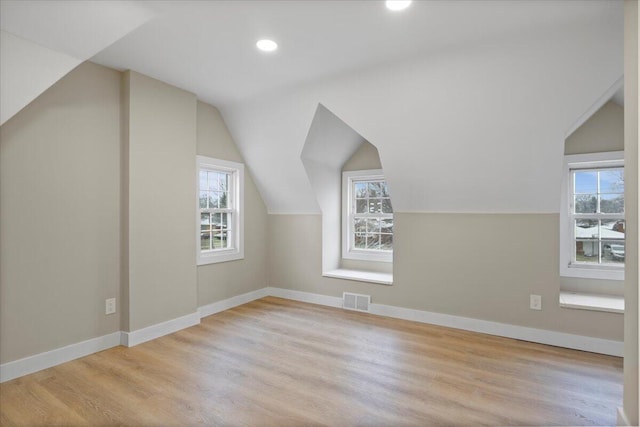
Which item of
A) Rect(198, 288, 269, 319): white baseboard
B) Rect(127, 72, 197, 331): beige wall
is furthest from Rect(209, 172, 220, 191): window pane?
Rect(198, 288, 269, 319): white baseboard

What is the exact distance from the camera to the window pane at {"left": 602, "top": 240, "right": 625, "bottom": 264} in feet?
11.6

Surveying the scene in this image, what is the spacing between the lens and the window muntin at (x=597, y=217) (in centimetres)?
353

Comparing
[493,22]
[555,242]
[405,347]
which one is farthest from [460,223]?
[493,22]

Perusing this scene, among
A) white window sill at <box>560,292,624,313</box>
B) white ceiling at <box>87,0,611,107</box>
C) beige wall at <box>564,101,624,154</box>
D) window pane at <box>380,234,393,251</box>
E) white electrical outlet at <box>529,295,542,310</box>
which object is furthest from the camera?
window pane at <box>380,234,393,251</box>

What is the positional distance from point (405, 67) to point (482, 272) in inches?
83.8

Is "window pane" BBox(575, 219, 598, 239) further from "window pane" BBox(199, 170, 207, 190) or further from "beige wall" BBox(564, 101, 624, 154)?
"window pane" BBox(199, 170, 207, 190)

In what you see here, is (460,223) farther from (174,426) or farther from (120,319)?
(120,319)

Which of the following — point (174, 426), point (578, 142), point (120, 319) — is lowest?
point (174, 426)

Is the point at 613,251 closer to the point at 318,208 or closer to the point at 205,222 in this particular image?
the point at 318,208

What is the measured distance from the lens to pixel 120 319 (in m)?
3.19

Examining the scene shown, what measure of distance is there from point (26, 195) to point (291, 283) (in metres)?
3.05

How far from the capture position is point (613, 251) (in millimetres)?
3541

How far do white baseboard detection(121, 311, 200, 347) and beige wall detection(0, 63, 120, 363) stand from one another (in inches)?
6.5

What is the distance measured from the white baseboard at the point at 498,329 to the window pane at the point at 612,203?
1315 millimetres
